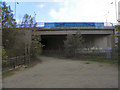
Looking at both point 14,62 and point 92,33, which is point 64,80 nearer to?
point 14,62

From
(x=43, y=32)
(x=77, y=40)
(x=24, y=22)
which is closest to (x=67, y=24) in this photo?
(x=43, y=32)

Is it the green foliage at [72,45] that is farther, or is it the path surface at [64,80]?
the green foliage at [72,45]

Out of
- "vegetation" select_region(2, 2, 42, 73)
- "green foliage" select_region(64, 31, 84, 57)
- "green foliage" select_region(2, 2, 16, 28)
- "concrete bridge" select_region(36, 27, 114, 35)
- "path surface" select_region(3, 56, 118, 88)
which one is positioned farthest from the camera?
"concrete bridge" select_region(36, 27, 114, 35)

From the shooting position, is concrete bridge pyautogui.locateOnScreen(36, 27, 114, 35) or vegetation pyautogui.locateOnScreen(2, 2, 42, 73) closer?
vegetation pyautogui.locateOnScreen(2, 2, 42, 73)

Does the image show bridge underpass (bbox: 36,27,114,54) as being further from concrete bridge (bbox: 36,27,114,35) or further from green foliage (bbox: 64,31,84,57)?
green foliage (bbox: 64,31,84,57)

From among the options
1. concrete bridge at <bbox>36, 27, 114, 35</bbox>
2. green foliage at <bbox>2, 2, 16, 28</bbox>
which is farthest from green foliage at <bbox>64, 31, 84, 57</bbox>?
green foliage at <bbox>2, 2, 16, 28</bbox>

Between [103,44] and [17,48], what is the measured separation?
70.7 feet

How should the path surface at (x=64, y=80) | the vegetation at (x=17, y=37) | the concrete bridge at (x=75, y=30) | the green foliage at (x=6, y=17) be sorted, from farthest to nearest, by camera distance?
the concrete bridge at (x=75, y=30), the vegetation at (x=17, y=37), the green foliage at (x=6, y=17), the path surface at (x=64, y=80)

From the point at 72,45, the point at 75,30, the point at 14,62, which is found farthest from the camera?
the point at 75,30

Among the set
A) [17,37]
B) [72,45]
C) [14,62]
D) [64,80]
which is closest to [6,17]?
[17,37]

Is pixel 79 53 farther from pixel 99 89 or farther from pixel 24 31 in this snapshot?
pixel 99 89

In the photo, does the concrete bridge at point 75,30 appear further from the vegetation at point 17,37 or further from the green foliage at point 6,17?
the green foliage at point 6,17

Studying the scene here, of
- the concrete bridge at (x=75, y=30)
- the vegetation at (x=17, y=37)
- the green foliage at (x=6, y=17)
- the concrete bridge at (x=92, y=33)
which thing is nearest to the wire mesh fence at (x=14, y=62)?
the vegetation at (x=17, y=37)

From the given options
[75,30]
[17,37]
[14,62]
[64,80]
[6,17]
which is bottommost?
[64,80]
